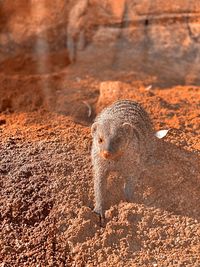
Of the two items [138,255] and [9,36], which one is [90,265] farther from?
[9,36]

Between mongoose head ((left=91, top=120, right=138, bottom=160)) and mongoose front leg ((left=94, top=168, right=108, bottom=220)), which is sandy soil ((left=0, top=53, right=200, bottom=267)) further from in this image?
mongoose head ((left=91, top=120, right=138, bottom=160))

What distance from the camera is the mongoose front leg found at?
2.42 m

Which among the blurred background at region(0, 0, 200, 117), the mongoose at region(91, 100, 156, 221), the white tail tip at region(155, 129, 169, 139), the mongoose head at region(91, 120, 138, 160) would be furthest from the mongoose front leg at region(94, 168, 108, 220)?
the blurred background at region(0, 0, 200, 117)

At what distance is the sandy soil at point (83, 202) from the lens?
7.54 ft

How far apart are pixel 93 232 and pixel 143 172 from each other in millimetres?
379

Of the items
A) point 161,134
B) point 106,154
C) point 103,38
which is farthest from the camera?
point 103,38

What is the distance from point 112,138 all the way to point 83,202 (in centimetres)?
34

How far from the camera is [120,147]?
2.39 metres

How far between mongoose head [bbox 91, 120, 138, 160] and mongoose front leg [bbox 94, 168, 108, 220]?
0.33 ft

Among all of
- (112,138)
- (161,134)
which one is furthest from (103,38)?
(112,138)

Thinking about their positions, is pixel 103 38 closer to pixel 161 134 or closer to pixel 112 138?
pixel 161 134

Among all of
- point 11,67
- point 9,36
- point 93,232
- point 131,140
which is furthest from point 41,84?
point 93,232

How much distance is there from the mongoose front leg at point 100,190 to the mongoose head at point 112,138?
0.10 m

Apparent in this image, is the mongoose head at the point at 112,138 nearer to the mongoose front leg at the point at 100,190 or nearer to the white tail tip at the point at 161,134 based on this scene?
the mongoose front leg at the point at 100,190
